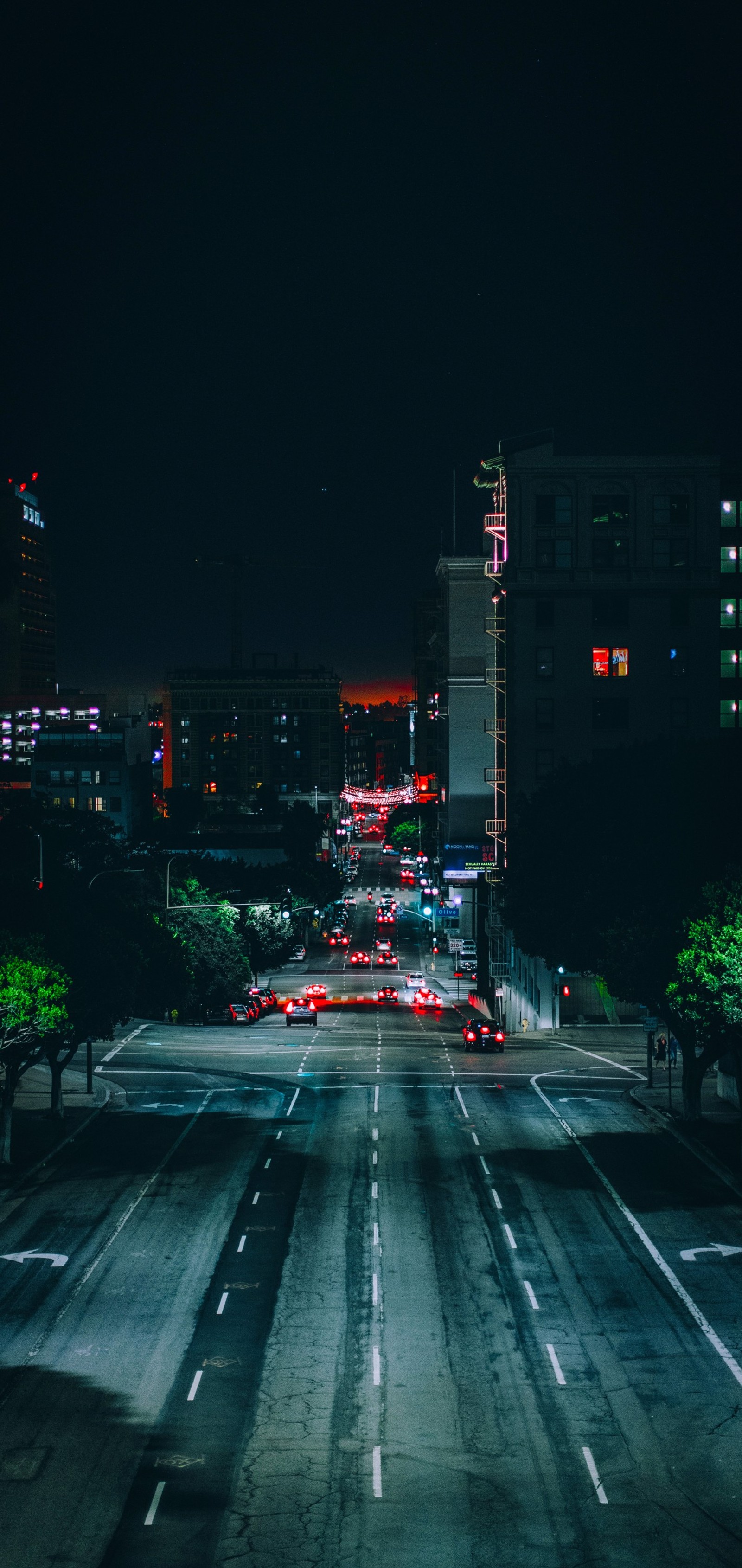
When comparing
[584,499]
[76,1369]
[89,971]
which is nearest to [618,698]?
[584,499]

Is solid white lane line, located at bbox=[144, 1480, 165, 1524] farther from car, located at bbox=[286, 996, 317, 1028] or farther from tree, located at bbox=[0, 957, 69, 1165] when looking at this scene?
car, located at bbox=[286, 996, 317, 1028]

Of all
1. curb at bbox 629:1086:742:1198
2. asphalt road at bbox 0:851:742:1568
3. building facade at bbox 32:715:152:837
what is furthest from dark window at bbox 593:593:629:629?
building facade at bbox 32:715:152:837

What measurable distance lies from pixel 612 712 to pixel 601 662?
11.5 ft

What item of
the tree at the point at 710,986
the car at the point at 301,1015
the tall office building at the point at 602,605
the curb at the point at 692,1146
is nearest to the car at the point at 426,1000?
the tall office building at the point at 602,605

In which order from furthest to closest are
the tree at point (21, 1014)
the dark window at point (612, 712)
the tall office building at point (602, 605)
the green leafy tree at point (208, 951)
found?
the dark window at point (612, 712), the tall office building at point (602, 605), the green leafy tree at point (208, 951), the tree at point (21, 1014)

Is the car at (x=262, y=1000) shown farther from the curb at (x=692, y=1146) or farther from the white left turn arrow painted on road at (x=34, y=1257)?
the white left turn arrow painted on road at (x=34, y=1257)

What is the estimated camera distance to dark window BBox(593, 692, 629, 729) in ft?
328

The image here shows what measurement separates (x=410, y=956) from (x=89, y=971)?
299ft

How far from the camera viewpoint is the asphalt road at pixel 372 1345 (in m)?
19.1

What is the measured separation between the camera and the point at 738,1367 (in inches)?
974

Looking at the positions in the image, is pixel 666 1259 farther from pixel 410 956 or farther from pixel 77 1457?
pixel 410 956

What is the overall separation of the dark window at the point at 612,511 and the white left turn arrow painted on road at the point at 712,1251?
75229mm

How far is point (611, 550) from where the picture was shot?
101 m

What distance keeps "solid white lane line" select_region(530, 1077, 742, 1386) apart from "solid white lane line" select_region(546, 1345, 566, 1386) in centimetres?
282
